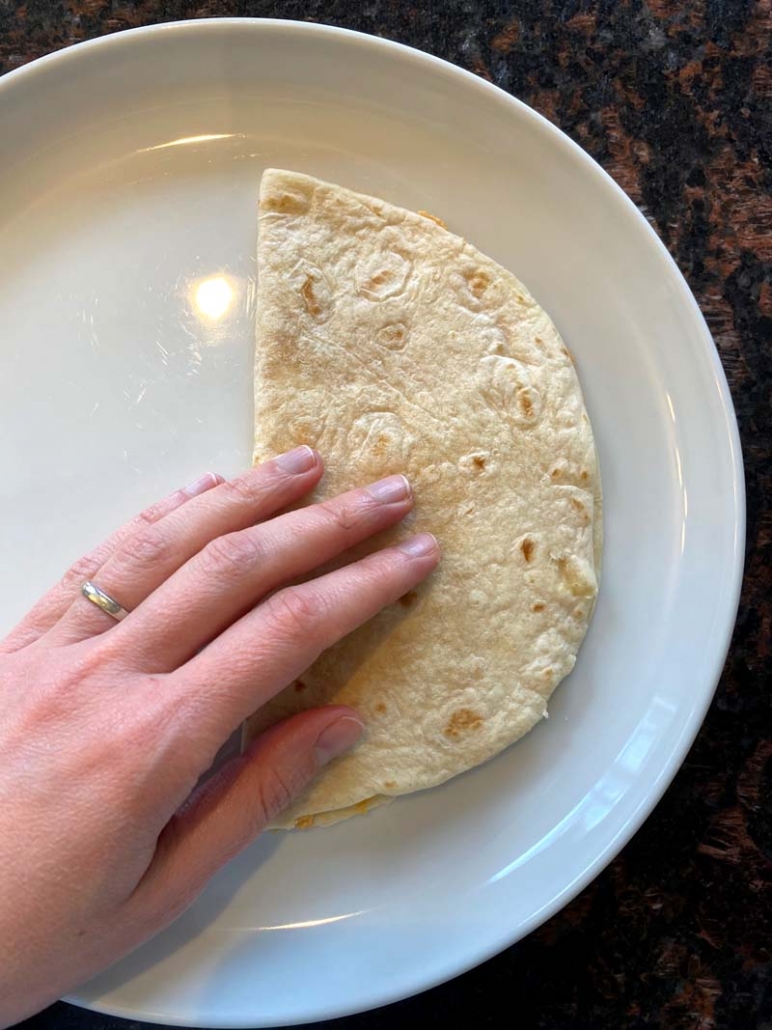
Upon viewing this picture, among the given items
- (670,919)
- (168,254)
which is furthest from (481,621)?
(168,254)

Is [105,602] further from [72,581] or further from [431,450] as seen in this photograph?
[431,450]

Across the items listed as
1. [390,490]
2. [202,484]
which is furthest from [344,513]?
[202,484]

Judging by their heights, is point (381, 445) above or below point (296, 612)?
above

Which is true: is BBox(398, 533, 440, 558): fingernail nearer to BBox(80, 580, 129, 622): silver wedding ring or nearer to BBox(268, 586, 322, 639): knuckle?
BBox(268, 586, 322, 639): knuckle

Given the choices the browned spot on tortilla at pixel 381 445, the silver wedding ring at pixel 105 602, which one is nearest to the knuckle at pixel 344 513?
the browned spot on tortilla at pixel 381 445

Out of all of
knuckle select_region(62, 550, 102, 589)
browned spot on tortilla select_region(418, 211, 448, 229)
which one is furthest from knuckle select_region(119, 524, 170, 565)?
browned spot on tortilla select_region(418, 211, 448, 229)

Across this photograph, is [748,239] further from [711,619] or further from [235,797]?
[235,797]

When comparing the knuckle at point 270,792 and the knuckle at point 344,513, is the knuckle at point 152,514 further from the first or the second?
the knuckle at point 270,792
